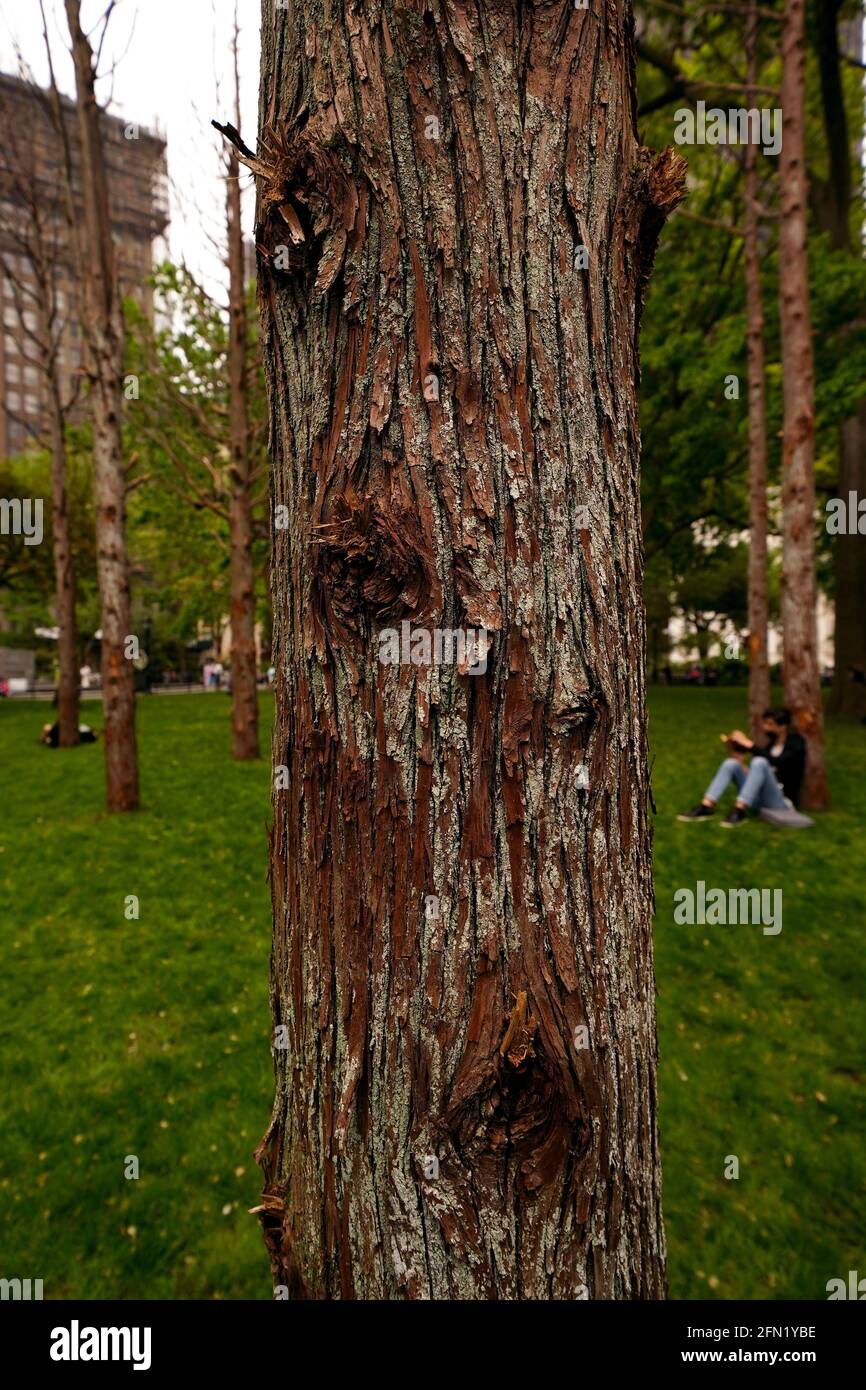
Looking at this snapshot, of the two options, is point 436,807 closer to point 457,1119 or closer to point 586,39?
point 457,1119

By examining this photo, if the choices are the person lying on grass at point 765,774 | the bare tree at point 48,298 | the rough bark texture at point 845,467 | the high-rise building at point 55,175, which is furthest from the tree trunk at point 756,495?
the bare tree at point 48,298

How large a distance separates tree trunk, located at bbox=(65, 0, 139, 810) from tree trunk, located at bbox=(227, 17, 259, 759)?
3.10m

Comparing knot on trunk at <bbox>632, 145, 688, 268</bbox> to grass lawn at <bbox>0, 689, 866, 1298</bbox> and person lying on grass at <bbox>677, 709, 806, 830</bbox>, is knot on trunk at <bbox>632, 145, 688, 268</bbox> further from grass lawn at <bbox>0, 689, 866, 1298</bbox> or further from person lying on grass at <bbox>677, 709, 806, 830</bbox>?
person lying on grass at <bbox>677, 709, 806, 830</bbox>

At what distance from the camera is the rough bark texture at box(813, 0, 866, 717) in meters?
15.4

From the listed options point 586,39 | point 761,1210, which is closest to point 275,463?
point 586,39

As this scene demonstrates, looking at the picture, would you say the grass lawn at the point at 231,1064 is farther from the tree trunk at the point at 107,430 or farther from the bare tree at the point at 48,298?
the bare tree at the point at 48,298

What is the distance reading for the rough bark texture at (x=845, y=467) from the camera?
15375mm

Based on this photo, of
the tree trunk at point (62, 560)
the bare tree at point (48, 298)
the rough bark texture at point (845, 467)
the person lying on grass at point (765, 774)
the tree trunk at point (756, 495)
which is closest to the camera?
the person lying on grass at point (765, 774)

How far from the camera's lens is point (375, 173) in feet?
4.09

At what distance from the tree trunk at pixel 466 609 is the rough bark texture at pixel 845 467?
18.3 metres

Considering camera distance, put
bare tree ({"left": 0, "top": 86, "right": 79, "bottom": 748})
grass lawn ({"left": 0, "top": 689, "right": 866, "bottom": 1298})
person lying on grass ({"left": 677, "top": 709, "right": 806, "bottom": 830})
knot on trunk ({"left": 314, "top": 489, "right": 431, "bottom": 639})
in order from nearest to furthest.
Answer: knot on trunk ({"left": 314, "top": 489, "right": 431, "bottom": 639}) < grass lawn ({"left": 0, "top": 689, "right": 866, "bottom": 1298}) < person lying on grass ({"left": 677, "top": 709, "right": 806, "bottom": 830}) < bare tree ({"left": 0, "top": 86, "right": 79, "bottom": 748})

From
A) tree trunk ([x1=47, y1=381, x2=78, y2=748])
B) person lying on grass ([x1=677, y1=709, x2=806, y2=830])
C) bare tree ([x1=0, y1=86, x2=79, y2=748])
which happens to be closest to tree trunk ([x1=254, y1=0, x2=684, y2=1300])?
person lying on grass ([x1=677, y1=709, x2=806, y2=830])

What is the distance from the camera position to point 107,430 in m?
9.27
